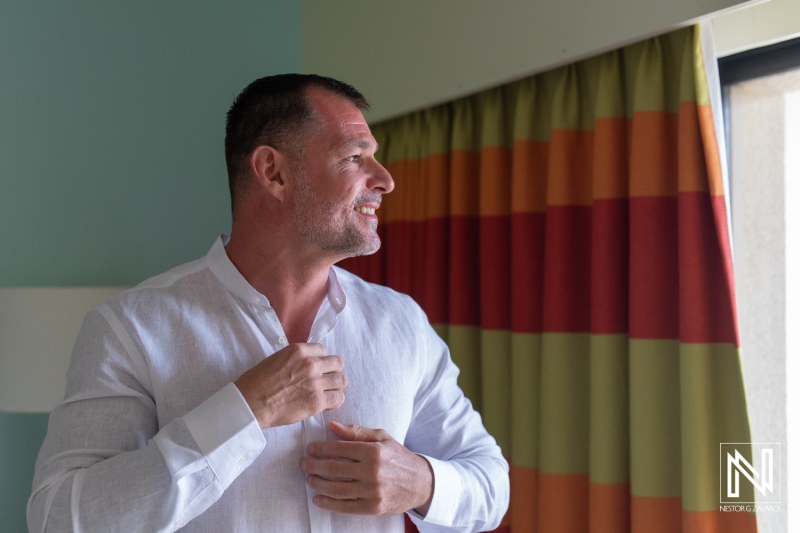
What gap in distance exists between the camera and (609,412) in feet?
6.12

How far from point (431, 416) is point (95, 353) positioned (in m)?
0.65

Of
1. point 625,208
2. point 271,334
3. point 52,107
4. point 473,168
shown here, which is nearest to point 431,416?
point 271,334

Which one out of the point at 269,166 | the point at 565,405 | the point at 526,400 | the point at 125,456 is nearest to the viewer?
the point at 125,456

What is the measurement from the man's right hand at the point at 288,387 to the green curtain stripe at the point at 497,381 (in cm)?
107

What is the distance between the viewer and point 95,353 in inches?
47.4

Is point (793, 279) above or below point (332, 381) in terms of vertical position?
above

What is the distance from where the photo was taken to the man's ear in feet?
4.71

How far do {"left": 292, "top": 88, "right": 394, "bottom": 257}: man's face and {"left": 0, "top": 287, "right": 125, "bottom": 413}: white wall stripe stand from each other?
1.08 metres

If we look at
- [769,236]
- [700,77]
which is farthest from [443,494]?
[769,236]

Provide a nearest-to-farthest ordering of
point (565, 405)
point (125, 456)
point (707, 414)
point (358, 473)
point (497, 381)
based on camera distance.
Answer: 1. point (125, 456)
2. point (358, 473)
3. point (707, 414)
4. point (565, 405)
5. point (497, 381)

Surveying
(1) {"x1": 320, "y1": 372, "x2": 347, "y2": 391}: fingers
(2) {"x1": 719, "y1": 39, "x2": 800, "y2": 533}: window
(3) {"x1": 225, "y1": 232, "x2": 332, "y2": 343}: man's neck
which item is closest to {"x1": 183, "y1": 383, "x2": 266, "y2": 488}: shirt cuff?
(1) {"x1": 320, "y1": 372, "x2": 347, "y2": 391}: fingers

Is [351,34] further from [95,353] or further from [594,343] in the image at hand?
[95,353]

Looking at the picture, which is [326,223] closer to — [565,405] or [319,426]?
[319,426]

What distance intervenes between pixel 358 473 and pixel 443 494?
0.19 metres
